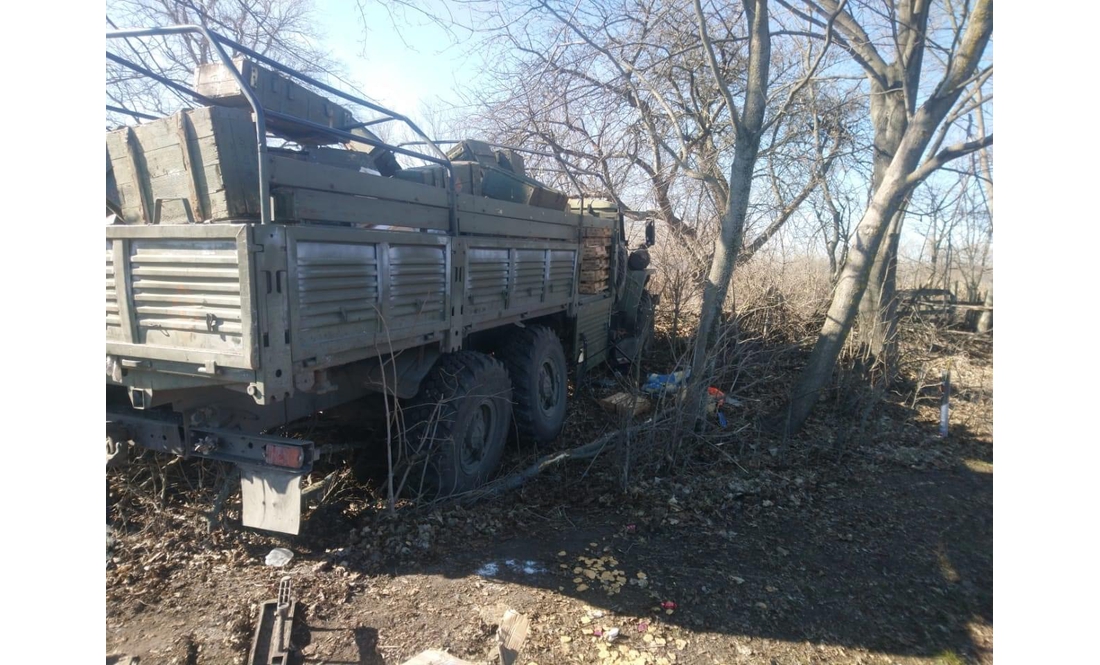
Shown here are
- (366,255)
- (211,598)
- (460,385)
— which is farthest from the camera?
(460,385)

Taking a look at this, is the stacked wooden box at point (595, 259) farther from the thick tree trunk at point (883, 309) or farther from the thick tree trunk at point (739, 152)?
the thick tree trunk at point (883, 309)

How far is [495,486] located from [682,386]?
1801 millimetres

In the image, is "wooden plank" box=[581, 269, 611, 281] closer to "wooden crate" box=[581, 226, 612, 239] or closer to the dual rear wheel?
"wooden crate" box=[581, 226, 612, 239]

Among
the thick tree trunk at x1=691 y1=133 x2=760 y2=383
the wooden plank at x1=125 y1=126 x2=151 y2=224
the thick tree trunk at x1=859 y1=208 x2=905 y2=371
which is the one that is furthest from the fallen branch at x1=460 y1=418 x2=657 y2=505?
the thick tree trunk at x1=859 y1=208 x2=905 y2=371

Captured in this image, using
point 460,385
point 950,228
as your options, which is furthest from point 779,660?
point 950,228

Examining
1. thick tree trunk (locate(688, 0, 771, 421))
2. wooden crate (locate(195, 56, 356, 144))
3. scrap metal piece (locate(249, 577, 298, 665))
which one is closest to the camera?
scrap metal piece (locate(249, 577, 298, 665))

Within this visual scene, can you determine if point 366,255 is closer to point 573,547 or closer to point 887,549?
point 573,547

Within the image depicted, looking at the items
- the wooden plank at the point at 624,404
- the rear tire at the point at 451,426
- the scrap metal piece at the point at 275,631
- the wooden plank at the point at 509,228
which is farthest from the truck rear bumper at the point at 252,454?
the wooden plank at the point at 624,404

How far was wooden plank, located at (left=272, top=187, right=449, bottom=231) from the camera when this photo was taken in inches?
117

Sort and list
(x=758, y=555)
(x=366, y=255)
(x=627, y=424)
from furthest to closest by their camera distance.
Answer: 1. (x=627, y=424)
2. (x=758, y=555)
3. (x=366, y=255)

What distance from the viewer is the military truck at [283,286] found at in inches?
110

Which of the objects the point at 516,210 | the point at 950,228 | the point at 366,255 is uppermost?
the point at 950,228

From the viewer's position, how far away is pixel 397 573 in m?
3.35

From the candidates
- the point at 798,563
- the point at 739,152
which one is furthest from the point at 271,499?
the point at 739,152
